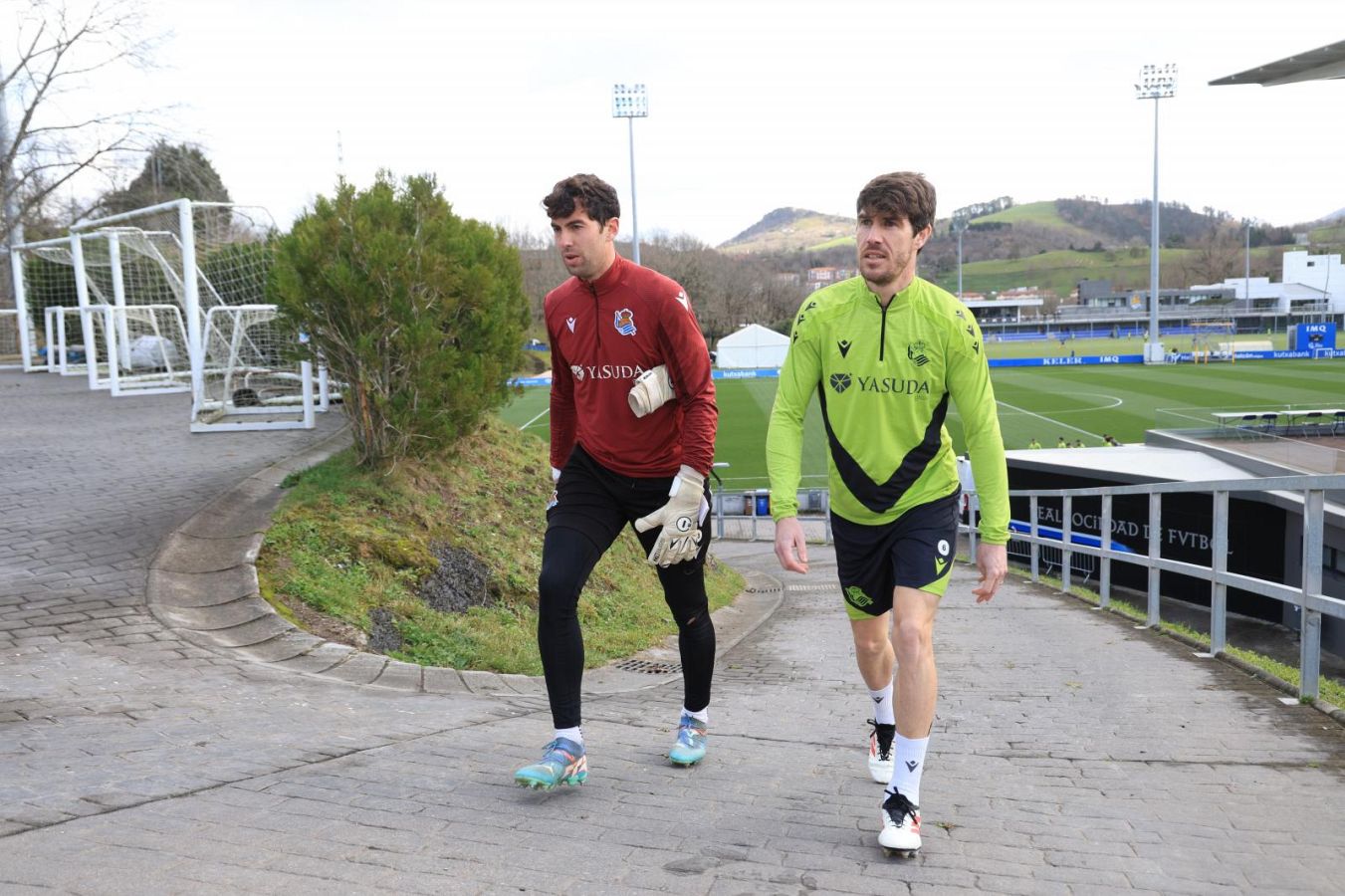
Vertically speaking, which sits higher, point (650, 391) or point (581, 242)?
point (581, 242)

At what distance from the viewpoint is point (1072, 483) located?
22.0 metres

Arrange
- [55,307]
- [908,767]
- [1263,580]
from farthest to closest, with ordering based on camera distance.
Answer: [55,307] → [1263,580] → [908,767]

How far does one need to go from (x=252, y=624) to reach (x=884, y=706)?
348 cm

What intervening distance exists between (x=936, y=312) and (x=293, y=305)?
17.8 ft

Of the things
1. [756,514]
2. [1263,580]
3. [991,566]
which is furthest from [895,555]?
[756,514]

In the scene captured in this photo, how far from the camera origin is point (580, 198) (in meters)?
3.63

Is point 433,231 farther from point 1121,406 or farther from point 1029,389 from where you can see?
point 1029,389

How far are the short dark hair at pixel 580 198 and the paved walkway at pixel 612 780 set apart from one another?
191 centimetres

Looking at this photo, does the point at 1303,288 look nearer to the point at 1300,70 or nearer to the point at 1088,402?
the point at 1088,402

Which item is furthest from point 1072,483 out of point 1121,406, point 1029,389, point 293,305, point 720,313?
point 720,313

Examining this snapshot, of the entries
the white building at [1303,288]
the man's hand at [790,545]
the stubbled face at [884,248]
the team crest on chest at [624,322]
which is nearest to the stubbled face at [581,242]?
the team crest on chest at [624,322]

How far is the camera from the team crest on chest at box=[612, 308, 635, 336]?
12.0 feet

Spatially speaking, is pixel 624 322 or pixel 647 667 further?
pixel 647 667

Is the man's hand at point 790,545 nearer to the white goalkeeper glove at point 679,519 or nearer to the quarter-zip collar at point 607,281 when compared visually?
the white goalkeeper glove at point 679,519
